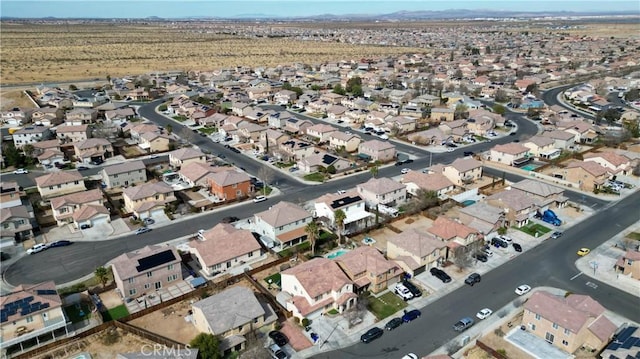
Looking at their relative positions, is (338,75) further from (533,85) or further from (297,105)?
(533,85)

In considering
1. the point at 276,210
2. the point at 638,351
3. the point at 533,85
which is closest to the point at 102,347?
the point at 276,210

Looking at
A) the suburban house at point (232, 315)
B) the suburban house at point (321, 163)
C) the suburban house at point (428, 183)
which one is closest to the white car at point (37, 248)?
the suburban house at point (232, 315)

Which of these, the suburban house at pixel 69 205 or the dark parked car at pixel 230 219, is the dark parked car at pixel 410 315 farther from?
the suburban house at pixel 69 205

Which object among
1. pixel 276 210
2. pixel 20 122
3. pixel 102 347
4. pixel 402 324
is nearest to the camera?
pixel 102 347

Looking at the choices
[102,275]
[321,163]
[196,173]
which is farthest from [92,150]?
[102,275]

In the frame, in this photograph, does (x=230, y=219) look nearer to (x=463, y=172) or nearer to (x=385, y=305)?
(x=385, y=305)

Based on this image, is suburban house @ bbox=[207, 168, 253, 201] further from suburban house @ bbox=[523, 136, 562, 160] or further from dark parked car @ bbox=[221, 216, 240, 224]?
suburban house @ bbox=[523, 136, 562, 160]
